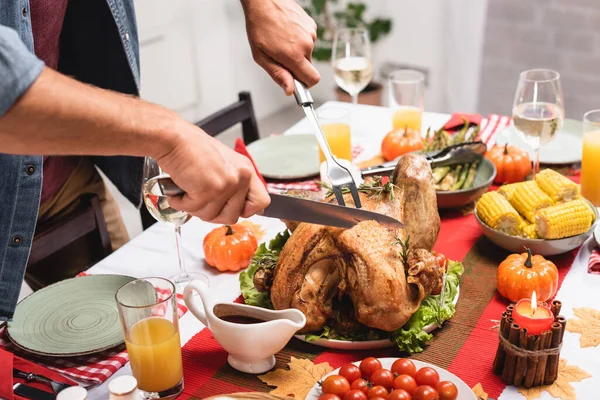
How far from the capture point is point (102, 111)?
1.20 m

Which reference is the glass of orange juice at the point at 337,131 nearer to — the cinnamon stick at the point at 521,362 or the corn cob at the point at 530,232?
the corn cob at the point at 530,232

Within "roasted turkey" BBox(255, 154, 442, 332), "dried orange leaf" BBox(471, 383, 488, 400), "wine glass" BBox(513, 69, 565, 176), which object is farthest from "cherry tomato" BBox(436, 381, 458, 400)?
"wine glass" BBox(513, 69, 565, 176)

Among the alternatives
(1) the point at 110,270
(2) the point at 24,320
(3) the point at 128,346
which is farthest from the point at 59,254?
(3) the point at 128,346

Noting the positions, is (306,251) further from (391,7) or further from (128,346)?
(391,7)

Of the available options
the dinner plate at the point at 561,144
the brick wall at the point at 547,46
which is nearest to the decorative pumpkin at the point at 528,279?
the dinner plate at the point at 561,144

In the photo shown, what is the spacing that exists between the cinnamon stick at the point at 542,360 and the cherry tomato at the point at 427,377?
0.21 metres

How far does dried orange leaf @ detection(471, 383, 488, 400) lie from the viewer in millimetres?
1320

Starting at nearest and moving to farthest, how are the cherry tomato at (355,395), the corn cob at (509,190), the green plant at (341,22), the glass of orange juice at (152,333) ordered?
the cherry tomato at (355,395) < the glass of orange juice at (152,333) < the corn cob at (509,190) < the green plant at (341,22)

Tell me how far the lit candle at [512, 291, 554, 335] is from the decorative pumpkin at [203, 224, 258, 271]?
27.4 inches

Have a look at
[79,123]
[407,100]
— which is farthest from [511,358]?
[407,100]

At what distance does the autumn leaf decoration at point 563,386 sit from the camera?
1345mm

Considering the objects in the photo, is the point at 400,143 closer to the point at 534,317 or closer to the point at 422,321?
the point at 422,321

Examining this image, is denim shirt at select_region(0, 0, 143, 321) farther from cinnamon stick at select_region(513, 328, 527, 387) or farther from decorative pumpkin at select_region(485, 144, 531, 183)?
decorative pumpkin at select_region(485, 144, 531, 183)

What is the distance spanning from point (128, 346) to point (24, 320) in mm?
378
